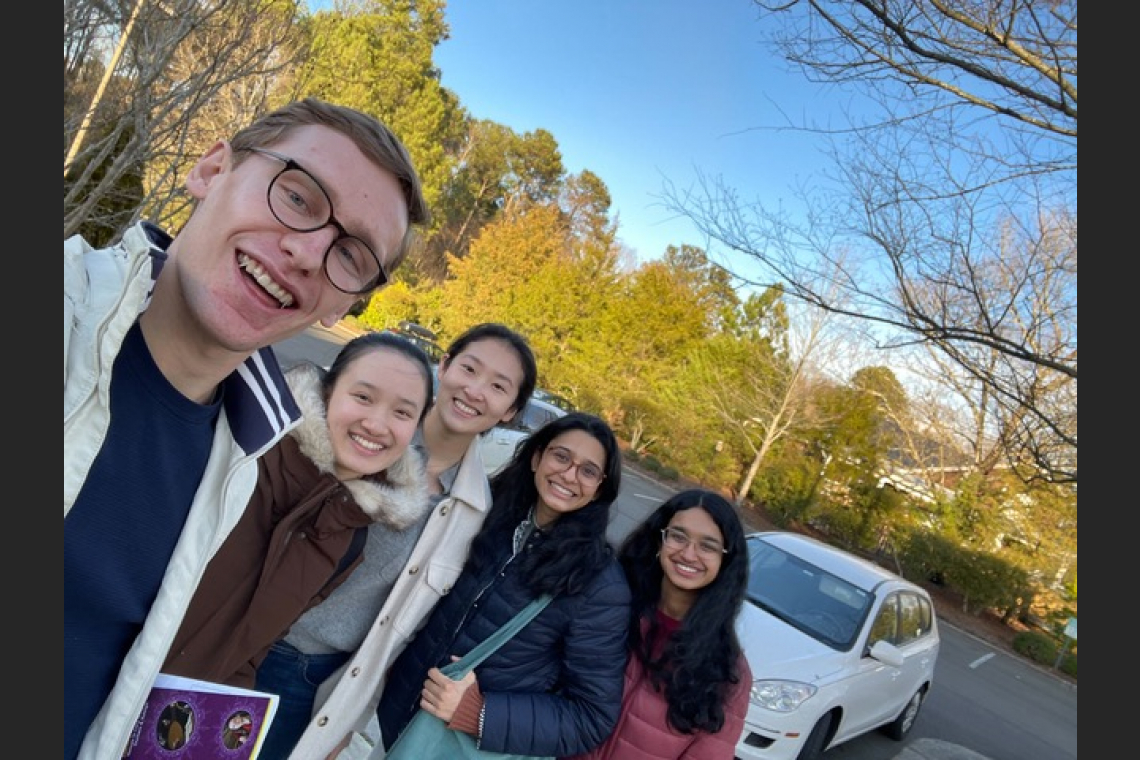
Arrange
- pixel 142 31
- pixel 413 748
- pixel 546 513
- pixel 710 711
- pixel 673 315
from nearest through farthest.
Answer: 1. pixel 413 748
2. pixel 710 711
3. pixel 546 513
4. pixel 142 31
5. pixel 673 315

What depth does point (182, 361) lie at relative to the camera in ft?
3.17

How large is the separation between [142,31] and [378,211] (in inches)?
128

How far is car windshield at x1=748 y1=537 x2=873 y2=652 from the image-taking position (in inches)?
179

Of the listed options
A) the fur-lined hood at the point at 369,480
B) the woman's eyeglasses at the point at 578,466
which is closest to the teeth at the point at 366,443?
the fur-lined hood at the point at 369,480

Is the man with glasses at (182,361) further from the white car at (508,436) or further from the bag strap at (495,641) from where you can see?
the white car at (508,436)

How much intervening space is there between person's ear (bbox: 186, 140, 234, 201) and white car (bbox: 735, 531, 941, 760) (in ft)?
11.0

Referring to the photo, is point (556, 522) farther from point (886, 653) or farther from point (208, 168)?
point (886, 653)

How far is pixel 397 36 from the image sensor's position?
1049 inches

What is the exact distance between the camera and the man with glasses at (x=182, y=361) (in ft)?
2.74

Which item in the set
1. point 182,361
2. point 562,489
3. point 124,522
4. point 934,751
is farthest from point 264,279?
point 934,751

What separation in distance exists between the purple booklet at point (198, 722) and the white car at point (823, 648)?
285 cm

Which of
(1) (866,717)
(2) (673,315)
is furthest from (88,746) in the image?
(2) (673,315)

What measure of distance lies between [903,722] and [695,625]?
5.32 metres
